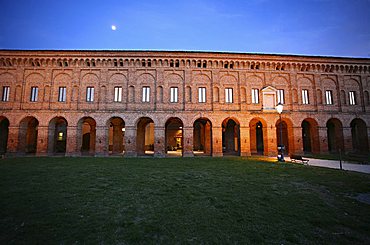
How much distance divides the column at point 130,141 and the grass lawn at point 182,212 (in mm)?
12647

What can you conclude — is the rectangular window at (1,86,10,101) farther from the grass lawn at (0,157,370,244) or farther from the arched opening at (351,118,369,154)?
the arched opening at (351,118,369,154)

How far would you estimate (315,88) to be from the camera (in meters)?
23.2

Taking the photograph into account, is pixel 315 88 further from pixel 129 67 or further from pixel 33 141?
pixel 33 141

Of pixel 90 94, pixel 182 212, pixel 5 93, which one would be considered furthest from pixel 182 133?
pixel 5 93

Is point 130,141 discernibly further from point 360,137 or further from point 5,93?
point 360,137

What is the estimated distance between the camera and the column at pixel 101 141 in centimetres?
2105

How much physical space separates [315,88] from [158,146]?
830 inches

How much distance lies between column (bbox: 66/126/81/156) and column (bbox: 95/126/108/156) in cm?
238

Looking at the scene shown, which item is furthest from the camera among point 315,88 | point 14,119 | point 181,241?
point 315,88

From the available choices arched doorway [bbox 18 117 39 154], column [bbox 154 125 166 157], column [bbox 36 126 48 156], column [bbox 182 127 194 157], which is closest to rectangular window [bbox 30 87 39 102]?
arched doorway [bbox 18 117 39 154]

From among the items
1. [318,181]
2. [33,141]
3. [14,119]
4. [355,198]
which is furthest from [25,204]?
[33,141]

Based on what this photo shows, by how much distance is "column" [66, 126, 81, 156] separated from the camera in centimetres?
2095

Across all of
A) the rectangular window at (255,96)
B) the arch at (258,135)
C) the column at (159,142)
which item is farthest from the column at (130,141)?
the arch at (258,135)

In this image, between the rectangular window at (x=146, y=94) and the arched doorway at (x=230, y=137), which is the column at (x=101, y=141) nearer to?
the rectangular window at (x=146, y=94)
